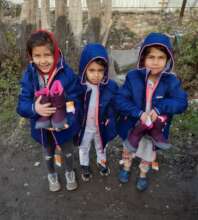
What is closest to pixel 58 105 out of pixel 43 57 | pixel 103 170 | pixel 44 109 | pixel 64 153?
pixel 44 109

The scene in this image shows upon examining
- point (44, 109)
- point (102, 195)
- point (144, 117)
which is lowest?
point (102, 195)

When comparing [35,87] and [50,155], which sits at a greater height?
[35,87]

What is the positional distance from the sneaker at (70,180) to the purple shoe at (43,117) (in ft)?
2.75

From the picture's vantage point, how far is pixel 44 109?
2801 millimetres

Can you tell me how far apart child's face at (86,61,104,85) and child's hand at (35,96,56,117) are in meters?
0.46

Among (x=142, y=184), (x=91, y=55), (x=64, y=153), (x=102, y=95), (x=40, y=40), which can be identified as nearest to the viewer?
(x=40, y=40)

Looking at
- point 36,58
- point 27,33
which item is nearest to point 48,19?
point 27,33

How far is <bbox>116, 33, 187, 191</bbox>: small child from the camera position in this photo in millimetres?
2906

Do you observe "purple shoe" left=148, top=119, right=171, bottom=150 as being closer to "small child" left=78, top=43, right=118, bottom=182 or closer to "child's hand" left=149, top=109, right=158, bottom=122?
"child's hand" left=149, top=109, right=158, bottom=122

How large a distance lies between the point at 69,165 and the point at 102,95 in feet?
2.89

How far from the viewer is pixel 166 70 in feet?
9.82

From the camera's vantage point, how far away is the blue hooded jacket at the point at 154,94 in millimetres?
2918

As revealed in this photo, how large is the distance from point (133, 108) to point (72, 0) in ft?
7.19

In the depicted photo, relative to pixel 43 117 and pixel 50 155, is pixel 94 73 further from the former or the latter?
pixel 50 155
